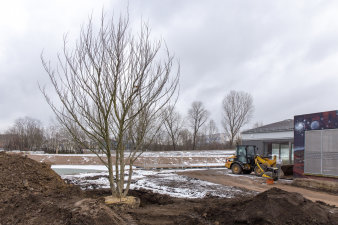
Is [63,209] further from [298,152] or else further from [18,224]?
[298,152]

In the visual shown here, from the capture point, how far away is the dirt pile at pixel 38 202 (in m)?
5.27

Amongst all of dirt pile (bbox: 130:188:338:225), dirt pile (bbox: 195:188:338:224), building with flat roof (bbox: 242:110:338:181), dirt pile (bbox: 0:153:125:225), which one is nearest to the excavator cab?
building with flat roof (bbox: 242:110:338:181)

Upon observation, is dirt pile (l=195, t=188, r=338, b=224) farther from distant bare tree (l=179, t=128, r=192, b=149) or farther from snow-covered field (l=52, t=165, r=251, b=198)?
distant bare tree (l=179, t=128, r=192, b=149)

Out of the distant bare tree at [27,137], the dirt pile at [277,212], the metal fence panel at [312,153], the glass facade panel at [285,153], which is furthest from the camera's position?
the distant bare tree at [27,137]

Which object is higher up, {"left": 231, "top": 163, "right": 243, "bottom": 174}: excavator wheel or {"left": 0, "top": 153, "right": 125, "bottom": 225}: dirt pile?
{"left": 0, "top": 153, "right": 125, "bottom": 225}: dirt pile

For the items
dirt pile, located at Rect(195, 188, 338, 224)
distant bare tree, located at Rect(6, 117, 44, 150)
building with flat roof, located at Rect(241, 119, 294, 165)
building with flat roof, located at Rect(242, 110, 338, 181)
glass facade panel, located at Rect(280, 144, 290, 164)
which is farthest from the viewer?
distant bare tree, located at Rect(6, 117, 44, 150)

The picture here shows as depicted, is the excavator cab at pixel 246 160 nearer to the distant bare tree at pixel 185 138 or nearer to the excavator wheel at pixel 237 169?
the excavator wheel at pixel 237 169

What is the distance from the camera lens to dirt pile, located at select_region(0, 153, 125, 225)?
208 inches

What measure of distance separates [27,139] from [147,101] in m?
61.8

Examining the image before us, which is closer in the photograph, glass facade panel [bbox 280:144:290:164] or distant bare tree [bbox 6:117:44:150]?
glass facade panel [bbox 280:144:290:164]

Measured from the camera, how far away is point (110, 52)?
273 inches

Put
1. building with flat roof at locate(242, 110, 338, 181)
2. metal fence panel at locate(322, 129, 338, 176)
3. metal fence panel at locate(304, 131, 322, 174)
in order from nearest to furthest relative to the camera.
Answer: metal fence panel at locate(322, 129, 338, 176)
building with flat roof at locate(242, 110, 338, 181)
metal fence panel at locate(304, 131, 322, 174)

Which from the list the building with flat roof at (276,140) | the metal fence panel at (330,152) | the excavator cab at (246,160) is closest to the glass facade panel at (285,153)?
the building with flat roof at (276,140)

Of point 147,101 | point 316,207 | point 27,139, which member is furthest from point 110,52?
point 27,139
